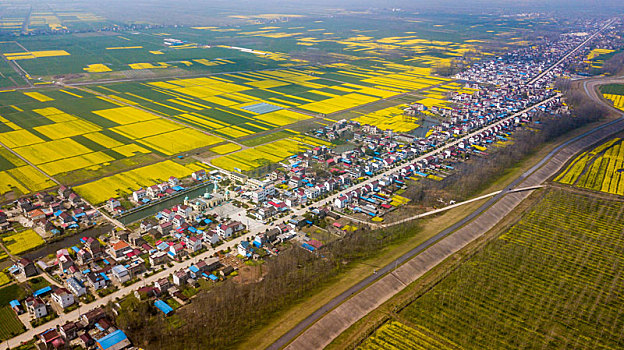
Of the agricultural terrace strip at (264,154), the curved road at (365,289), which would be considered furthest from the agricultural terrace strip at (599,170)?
the agricultural terrace strip at (264,154)

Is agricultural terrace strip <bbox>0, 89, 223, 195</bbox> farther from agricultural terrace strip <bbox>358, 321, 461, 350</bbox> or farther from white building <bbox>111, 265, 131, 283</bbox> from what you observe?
agricultural terrace strip <bbox>358, 321, 461, 350</bbox>

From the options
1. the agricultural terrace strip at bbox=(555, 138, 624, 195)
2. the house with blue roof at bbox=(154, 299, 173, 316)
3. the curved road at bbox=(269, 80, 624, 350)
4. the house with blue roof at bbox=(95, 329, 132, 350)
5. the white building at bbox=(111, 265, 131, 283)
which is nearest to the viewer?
the house with blue roof at bbox=(95, 329, 132, 350)

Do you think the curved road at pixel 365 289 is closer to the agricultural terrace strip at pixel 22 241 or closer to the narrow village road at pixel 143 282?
the narrow village road at pixel 143 282

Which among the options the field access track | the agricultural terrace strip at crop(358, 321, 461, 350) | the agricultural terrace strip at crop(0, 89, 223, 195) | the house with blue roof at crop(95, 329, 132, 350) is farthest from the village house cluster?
the agricultural terrace strip at crop(358, 321, 461, 350)

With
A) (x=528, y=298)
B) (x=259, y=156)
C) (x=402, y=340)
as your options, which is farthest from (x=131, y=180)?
(x=528, y=298)

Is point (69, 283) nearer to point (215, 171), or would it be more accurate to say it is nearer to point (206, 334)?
point (206, 334)

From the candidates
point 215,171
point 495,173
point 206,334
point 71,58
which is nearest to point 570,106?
point 495,173
